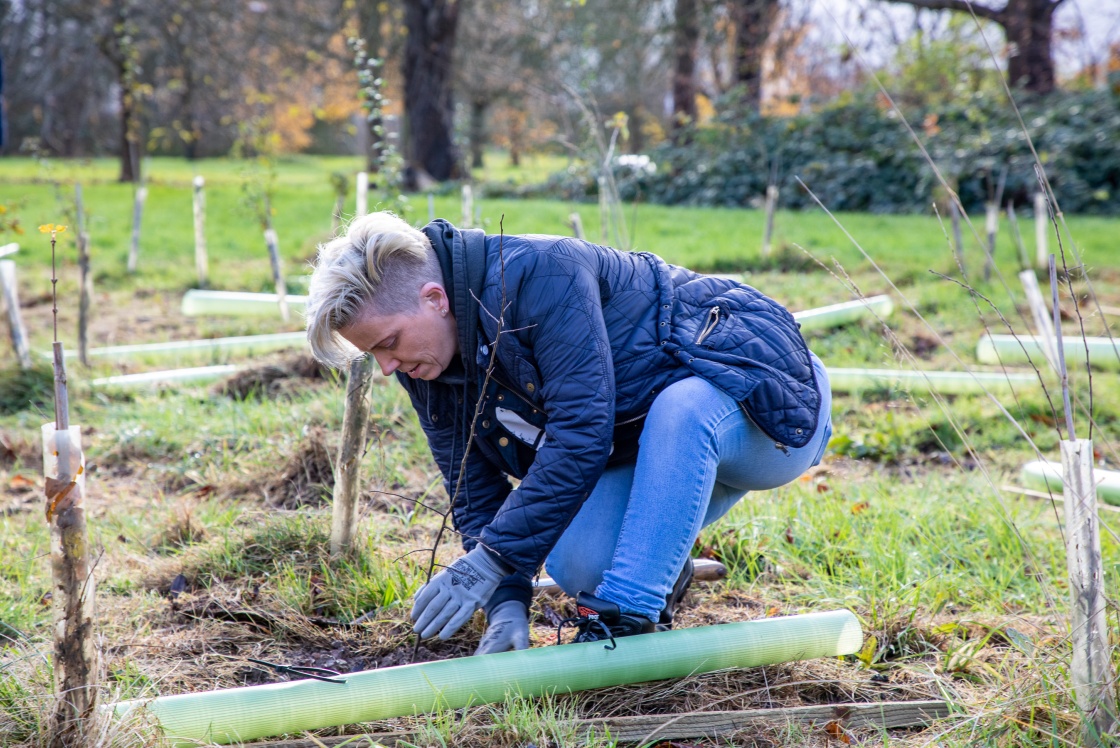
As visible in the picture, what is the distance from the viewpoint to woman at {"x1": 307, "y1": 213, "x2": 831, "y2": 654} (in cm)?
193

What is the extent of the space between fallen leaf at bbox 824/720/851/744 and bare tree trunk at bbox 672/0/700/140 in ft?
38.1

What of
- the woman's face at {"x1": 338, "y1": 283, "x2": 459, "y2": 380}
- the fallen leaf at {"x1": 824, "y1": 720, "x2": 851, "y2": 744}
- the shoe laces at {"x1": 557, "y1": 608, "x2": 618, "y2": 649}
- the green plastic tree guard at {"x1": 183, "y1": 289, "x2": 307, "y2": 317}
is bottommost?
the fallen leaf at {"x1": 824, "y1": 720, "x2": 851, "y2": 744}

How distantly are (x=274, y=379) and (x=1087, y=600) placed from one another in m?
3.60

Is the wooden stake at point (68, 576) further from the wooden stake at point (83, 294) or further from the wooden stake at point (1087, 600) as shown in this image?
the wooden stake at point (83, 294)

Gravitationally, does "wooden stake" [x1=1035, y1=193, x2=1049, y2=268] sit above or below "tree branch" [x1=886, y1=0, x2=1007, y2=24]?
below

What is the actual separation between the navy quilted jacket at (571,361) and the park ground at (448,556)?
0.20 m

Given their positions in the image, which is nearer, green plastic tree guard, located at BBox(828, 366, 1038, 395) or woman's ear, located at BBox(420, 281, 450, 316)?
woman's ear, located at BBox(420, 281, 450, 316)

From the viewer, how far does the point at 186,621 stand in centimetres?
238

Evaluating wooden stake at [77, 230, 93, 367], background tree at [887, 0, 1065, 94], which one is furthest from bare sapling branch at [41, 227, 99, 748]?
background tree at [887, 0, 1065, 94]

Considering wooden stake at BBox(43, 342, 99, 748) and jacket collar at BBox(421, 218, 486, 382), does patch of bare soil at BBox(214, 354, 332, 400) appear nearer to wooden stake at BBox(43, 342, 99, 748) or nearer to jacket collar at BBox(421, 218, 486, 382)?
jacket collar at BBox(421, 218, 486, 382)

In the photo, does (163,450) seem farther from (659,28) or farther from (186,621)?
(659,28)

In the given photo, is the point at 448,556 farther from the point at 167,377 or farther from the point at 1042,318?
the point at 167,377

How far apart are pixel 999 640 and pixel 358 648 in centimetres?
161

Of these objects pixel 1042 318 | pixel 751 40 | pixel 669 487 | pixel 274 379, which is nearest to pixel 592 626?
pixel 669 487
